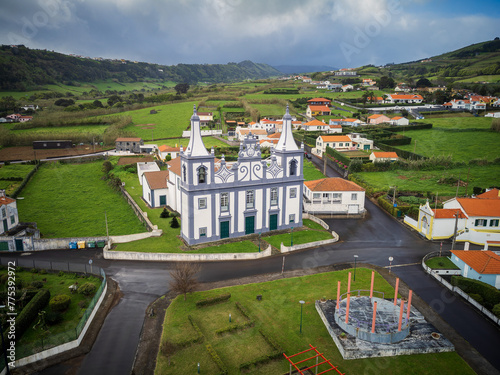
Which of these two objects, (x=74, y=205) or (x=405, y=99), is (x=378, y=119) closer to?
(x=405, y=99)

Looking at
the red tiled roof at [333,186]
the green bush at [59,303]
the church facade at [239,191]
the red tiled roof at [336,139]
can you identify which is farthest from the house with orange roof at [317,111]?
the green bush at [59,303]

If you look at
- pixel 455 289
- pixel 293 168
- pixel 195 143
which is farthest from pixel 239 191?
pixel 455 289

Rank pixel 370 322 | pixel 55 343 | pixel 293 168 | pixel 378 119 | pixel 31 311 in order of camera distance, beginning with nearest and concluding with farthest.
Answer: pixel 55 343 < pixel 370 322 < pixel 31 311 < pixel 293 168 < pixel 378 119

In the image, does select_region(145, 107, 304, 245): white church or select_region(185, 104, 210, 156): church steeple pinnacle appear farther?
select_region(145, 107, 304, 245): white church

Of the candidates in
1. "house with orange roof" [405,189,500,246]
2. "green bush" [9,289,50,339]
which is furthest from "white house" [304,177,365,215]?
"green bush" [9,289,50,339]

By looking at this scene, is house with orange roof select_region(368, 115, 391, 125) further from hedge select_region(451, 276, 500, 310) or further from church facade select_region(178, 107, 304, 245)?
hedge select_region(451, 276, 500, 310)

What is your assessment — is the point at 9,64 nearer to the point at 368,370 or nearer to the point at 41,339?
the point at 41,339
